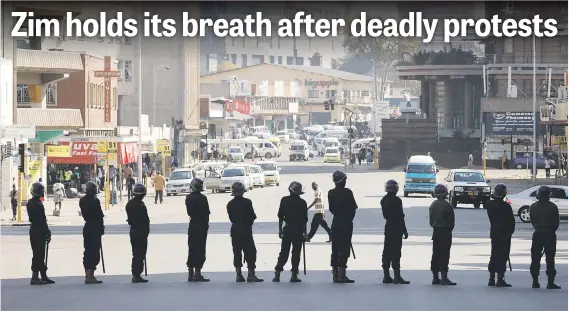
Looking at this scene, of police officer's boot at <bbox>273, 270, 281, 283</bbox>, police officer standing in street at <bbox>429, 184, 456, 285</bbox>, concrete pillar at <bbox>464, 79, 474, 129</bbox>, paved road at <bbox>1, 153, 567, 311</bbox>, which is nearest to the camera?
paved road at <bbox>1, 153, 567, 311</bbox>

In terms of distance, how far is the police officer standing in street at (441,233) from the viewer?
22766 mm

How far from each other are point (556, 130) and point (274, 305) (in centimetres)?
8944

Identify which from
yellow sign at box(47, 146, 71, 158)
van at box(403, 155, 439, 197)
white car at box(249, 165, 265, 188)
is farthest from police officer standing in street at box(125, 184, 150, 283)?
white car at box(249, 165, 265, 188)

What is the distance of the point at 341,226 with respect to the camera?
2302 cm

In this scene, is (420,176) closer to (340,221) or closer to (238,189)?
(340,221)

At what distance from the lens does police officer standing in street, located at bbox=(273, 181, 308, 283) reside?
23016mm

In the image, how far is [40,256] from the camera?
22.9 m

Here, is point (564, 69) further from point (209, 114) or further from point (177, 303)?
point (177, 303)

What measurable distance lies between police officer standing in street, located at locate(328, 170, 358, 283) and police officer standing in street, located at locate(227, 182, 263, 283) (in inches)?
53.4

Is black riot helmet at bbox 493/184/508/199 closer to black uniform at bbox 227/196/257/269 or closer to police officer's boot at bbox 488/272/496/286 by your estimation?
police officer's boot at bbox 488/272/496/286

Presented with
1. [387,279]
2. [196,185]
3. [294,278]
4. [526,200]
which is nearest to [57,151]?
[526,200]

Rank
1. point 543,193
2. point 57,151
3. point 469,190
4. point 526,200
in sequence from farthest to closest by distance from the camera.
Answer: point 57,151, point 469,190, point 526,200, point 543,193

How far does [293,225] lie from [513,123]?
8002cm

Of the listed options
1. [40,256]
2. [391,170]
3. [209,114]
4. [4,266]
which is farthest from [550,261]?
[209,114]
